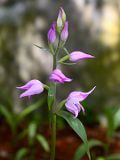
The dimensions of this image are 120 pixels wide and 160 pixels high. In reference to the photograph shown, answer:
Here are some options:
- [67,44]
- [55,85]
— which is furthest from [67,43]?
[55,85]

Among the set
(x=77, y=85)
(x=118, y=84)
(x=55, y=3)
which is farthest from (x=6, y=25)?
(x=118, y=84)

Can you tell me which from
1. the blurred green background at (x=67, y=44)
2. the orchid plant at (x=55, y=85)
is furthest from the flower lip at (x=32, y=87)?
the blurred green background at (x=67, y=44)

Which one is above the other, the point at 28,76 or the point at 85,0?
the point at 85,0

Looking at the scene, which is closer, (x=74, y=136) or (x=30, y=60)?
(x=74, y=136)

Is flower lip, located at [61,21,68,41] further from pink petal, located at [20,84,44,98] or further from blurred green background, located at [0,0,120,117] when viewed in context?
blurred green background, located at [0,0,120,117]

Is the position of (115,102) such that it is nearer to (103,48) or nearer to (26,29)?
(103,48)

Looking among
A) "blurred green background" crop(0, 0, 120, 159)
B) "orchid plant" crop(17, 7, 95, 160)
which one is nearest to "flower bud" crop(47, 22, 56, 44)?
"orchid plant" crop(17, 7, 95, 160)

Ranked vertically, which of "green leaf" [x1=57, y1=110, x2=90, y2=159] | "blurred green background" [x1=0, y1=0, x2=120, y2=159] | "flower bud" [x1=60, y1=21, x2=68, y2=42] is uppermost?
"flower bud" [x1=60, y1=21, x2=68, y2=42]

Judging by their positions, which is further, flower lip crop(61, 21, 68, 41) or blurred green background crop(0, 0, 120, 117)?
blurred green background crop(0, 0, 120, 117)

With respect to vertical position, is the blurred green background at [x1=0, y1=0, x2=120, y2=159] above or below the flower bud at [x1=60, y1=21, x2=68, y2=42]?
below
